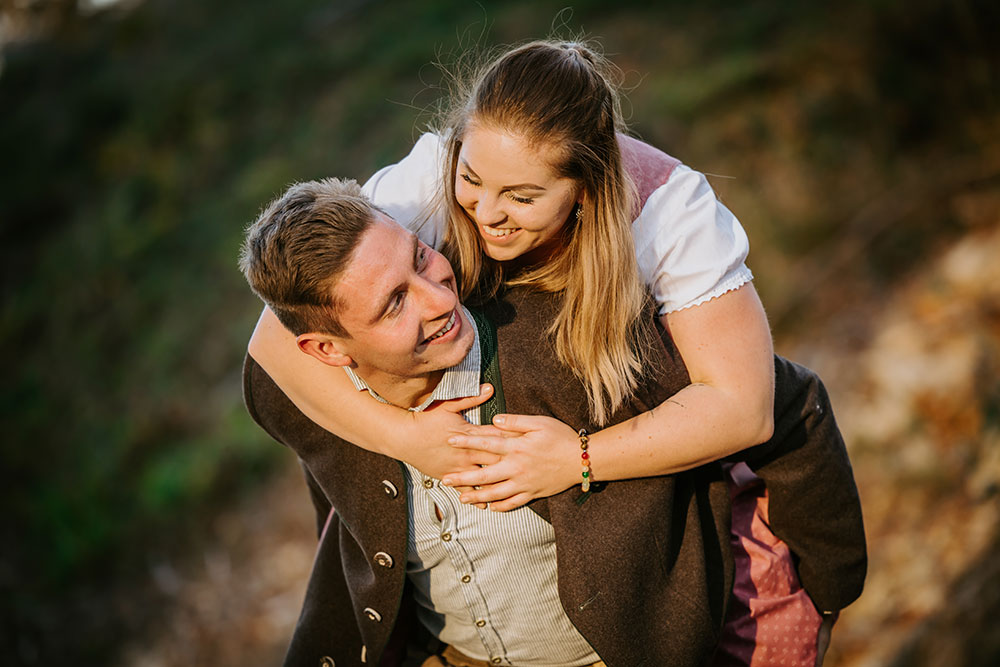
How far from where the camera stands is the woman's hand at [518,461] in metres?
2.23

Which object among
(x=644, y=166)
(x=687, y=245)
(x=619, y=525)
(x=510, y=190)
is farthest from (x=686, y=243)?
(x=619, y=525)

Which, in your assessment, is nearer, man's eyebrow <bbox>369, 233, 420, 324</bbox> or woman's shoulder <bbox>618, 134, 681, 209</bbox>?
man's eyebrow <bbox>369, 233, 420, 324</bbox>

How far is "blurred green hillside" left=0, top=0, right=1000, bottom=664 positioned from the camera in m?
5.69

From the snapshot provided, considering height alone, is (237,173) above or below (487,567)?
below

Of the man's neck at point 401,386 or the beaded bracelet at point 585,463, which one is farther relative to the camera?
the man's neck at point 401,386

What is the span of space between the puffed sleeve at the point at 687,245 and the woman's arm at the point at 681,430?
44 mm

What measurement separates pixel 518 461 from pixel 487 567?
0.34m

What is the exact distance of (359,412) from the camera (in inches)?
92.9

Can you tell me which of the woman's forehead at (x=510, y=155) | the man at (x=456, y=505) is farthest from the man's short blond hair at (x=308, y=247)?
the woman's forehead at (x=510, y=155)

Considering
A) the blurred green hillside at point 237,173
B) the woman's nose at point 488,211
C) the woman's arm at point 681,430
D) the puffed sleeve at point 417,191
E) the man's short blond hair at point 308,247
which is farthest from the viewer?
the blurred green hillside at point 237,173

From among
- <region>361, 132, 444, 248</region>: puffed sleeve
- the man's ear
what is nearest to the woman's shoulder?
<region>361, 132, 444, 248</region>: puffed sleeve

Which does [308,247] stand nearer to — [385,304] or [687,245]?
[385,304]

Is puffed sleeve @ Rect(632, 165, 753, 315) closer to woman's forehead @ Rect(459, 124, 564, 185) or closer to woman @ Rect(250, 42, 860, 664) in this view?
woman @ Rect(250, 42, 860, 664)

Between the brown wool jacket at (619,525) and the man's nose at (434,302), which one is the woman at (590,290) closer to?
the brown wool jacket at (619,525)
